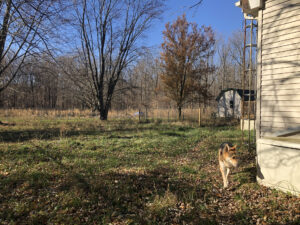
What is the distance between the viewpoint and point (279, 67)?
207 inches

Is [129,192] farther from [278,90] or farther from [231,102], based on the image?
[231,102]

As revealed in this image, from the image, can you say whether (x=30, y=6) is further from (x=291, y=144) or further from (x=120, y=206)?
(x=291, y=144)

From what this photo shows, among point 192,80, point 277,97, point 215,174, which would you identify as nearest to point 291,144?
point 277,97

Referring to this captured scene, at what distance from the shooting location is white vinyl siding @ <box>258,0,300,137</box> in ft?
16.2

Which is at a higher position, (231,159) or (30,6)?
(30,6)

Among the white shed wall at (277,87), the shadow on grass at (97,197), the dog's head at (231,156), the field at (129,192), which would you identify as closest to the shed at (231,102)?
the field at (129,192)

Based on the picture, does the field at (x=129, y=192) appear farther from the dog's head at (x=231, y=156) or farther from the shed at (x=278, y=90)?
the dog's head at (x=231, y=156)

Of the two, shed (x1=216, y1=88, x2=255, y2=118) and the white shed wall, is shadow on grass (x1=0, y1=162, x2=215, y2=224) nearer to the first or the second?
the white shed wall

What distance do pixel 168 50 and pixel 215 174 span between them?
16849 mm

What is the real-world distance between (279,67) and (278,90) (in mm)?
644

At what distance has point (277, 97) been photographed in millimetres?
5301

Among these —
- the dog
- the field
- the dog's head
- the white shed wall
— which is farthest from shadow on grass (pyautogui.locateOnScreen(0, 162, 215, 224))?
the white shed wall

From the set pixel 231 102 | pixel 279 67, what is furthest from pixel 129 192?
pixel 231 102

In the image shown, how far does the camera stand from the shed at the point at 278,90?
426cm
